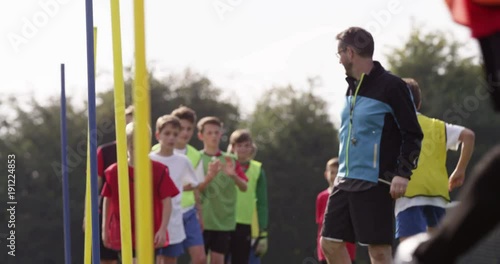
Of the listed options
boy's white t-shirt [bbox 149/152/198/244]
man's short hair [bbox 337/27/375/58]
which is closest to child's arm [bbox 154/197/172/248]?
boy's white t-shirt [bbox 149/152/198/244]

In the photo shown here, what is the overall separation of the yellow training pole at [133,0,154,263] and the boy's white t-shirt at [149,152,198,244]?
16.9 ft

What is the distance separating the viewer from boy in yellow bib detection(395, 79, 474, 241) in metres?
8.70

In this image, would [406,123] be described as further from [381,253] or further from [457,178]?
[457,178]

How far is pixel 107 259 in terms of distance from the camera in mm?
9242

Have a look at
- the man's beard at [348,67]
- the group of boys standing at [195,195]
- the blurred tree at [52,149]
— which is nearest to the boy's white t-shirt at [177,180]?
the group of boys standing at [195,195]

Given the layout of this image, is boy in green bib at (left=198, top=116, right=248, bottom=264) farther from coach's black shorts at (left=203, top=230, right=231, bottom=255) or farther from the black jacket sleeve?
the black jacket sleeve

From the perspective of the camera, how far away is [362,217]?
23.5 ft

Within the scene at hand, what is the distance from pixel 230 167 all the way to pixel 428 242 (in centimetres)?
770

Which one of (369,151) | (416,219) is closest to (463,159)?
(416,219)

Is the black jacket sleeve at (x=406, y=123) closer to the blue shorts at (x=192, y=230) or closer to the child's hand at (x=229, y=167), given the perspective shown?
the blue shorts at (x=192, y=230)

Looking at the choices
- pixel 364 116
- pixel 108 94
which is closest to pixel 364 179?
pixel 364 116

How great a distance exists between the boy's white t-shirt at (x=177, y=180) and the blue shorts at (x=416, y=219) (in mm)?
1818

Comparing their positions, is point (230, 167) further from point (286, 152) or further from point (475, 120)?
point (475, 120)

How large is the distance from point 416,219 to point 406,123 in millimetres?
1668
